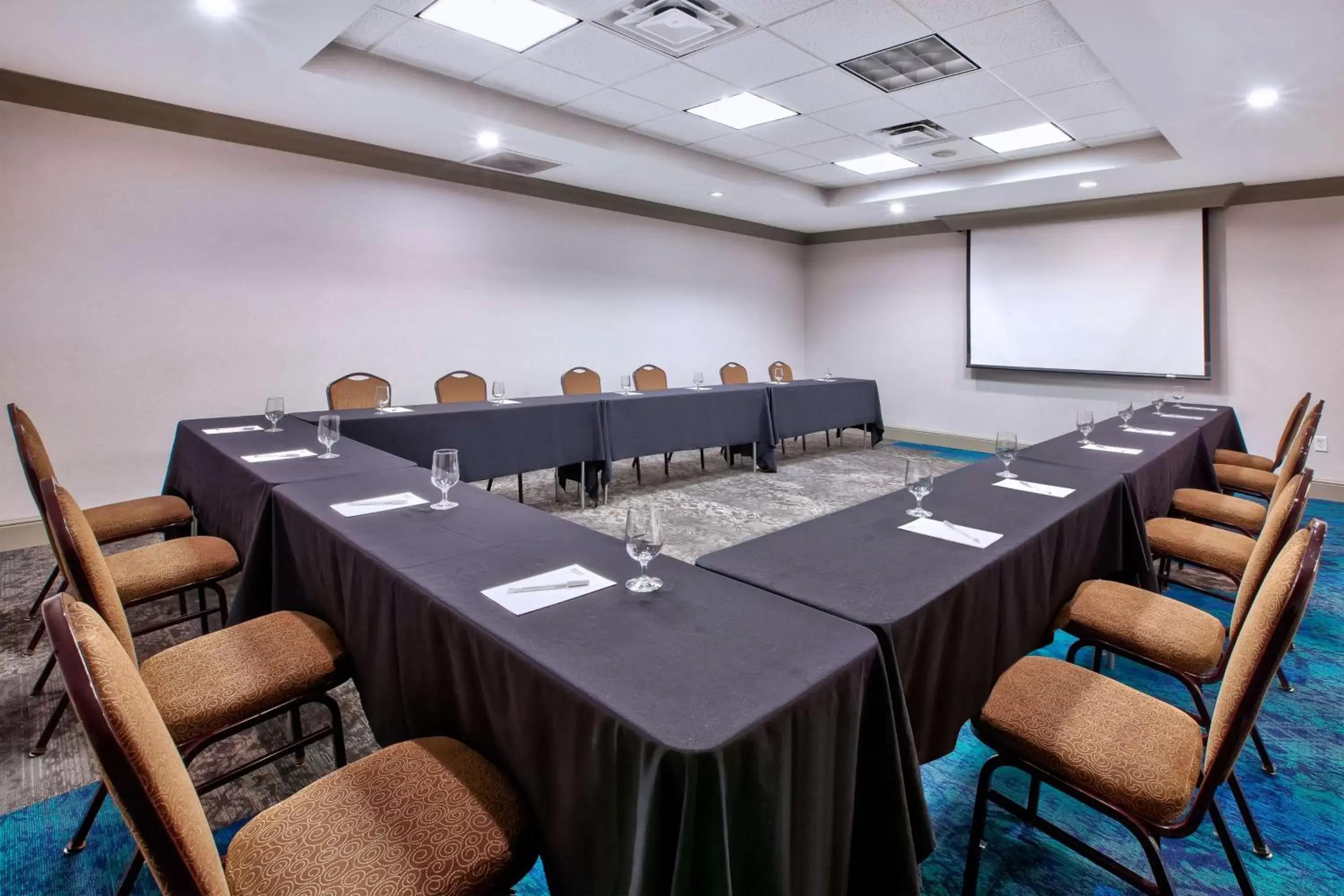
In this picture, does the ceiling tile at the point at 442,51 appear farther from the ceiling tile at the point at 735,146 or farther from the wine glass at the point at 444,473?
the wine glass at the point at 444,473

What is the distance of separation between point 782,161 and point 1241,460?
3.88 meters

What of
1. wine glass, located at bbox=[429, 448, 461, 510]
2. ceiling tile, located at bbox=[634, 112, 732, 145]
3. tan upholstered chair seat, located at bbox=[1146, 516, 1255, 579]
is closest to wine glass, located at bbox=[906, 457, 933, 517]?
tan upholstered chair seat, located at bbox=[1146, 516, 1255, 579]

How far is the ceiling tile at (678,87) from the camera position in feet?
11.9

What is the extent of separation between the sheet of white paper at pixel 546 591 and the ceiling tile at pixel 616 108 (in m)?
3.48

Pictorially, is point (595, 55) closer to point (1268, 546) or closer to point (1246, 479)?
point (1268, 546)

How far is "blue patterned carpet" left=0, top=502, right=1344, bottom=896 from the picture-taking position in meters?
1.50

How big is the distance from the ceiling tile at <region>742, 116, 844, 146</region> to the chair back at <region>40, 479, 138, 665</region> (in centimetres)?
437

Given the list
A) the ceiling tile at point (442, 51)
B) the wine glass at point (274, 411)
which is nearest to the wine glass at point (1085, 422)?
the ceiling tile at point (442, 51)

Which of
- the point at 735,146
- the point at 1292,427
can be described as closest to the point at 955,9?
the point at 735,146

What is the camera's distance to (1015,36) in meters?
3.17

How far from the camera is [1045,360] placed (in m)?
6.74

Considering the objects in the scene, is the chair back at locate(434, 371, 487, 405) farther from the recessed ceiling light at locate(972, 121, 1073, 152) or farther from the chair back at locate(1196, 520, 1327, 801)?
the chair back at locate(1196, 520, 1327, 801)

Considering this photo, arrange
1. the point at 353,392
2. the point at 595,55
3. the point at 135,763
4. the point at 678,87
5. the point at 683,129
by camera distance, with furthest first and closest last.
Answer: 1. the point at 683,129
2. the point at 353,392
3. the point at 678,87
4. the point at 595,55
5. the point at 135,763

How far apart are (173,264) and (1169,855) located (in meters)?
5.49
